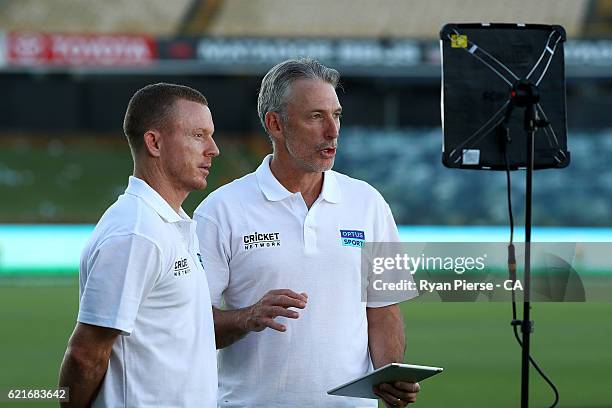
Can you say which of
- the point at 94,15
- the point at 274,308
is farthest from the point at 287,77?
the point at 94,15

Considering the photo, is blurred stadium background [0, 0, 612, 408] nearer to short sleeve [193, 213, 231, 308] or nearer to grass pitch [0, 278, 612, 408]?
grass pitch [0, 278, 612, 408]

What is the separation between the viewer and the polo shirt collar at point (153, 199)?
264 centimetres

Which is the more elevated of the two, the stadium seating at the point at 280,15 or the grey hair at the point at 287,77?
the stadium seating at the point at 280,15

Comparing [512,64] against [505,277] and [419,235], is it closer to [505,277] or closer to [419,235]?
[505,277]

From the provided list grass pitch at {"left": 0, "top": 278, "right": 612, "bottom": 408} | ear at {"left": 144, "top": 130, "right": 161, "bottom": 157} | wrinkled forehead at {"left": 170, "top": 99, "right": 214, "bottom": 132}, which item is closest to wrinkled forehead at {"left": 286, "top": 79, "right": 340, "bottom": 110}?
wrinkled forehead at {"left": 170, "top": 99, "right": 214, "bottom": 132}

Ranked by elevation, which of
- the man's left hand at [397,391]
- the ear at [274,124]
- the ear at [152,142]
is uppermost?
the ear at [274,124]

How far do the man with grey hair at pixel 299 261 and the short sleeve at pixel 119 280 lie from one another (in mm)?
504

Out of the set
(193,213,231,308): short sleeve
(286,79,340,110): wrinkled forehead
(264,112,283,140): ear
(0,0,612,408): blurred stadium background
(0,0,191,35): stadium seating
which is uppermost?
(0,0,191,35): stadium seating

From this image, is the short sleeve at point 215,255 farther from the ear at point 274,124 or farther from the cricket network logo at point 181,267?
the cricket network logo at point 181,267

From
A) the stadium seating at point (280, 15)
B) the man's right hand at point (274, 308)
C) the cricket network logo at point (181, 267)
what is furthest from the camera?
the stadium seating at point (280, 15)

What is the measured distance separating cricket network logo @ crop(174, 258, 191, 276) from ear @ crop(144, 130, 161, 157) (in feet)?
0.89

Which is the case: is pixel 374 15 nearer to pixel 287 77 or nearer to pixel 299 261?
pixel 287 77

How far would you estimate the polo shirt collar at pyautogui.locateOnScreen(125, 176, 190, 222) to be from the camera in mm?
2637

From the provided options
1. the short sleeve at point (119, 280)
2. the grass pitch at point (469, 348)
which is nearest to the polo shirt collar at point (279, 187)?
the short sleeve at point (119, 280)
